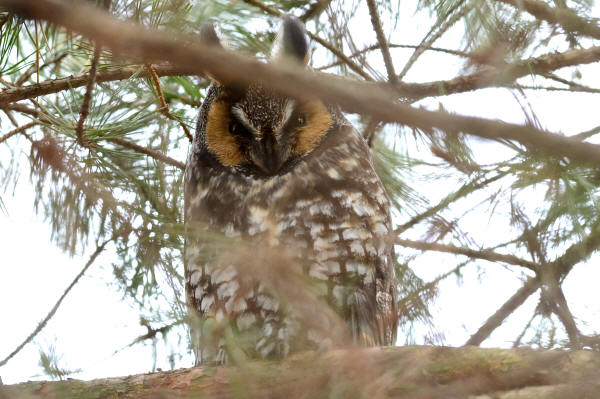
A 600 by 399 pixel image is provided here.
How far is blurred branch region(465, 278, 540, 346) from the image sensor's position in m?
1.30

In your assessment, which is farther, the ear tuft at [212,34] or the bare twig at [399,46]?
the ear tuft at [212,34]

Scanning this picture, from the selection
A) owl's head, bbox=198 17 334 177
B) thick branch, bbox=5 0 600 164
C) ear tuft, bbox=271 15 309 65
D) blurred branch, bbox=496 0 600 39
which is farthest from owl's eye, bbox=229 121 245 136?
thick branch, bbox=5 0 600 164

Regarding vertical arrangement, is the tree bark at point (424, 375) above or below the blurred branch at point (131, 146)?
below

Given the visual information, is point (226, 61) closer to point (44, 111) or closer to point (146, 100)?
point (44, 111)

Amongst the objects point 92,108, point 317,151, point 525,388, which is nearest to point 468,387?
point 525,388

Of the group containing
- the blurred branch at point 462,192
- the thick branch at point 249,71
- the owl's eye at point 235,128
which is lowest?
the thick branch at point 249,71

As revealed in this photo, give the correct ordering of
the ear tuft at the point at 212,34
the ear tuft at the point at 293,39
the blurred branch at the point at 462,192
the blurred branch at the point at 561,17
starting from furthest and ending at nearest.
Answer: the ear tuft at the point at 293,39
the blurred branch at the point at 561,17
the ear tuft at the point at 212,34
the blurred branch at the point at 462,192

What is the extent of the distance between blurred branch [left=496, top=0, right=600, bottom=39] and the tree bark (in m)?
1.27

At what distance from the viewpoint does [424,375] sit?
4.41 ft

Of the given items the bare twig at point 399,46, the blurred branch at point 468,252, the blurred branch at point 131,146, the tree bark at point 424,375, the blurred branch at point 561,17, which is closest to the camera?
the tree bark at point 424,375

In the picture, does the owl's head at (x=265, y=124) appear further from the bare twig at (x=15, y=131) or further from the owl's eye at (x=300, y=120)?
the bare twig at (x=15, y=131)

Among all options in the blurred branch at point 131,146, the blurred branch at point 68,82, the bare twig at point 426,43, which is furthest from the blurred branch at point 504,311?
the blurred branch at point 131,146

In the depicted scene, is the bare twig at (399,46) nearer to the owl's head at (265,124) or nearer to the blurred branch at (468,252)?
the owl's head at (265,124)

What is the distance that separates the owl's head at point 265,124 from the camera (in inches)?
93.0
